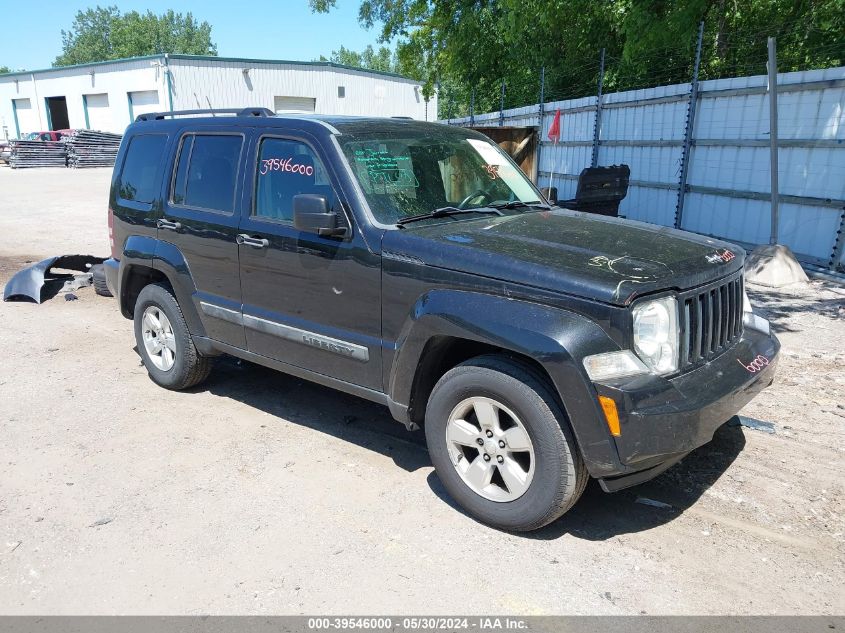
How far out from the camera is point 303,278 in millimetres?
4105

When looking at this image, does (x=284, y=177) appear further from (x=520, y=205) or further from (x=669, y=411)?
(x=669, y=411)

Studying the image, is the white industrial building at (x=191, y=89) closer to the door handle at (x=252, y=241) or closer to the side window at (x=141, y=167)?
the side window at (x=141, y=167)

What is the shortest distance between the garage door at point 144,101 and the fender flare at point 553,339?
3923 centimetres

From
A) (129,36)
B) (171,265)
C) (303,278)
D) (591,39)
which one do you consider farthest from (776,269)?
(129,36)

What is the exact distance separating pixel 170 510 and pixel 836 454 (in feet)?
12.9

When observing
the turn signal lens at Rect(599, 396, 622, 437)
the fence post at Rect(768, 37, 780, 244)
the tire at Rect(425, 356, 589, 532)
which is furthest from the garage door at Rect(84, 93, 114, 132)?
the turn signal lens at Rect(599, 396, 622, 437)

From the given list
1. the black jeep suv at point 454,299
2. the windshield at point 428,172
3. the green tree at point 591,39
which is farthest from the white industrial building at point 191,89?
the black jeep suv at point 454,299

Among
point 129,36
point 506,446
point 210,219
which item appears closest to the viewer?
point 506,446

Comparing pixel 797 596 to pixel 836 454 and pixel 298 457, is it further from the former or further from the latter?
pixel 298 457

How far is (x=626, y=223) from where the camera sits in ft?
13.8

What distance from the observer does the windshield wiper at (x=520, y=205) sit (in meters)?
4.37

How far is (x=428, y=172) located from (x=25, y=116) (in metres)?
54.0

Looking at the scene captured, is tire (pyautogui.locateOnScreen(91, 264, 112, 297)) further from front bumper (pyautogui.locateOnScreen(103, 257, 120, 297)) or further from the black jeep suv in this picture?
the black jeep suv

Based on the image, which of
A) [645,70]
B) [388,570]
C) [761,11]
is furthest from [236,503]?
[761,11]
